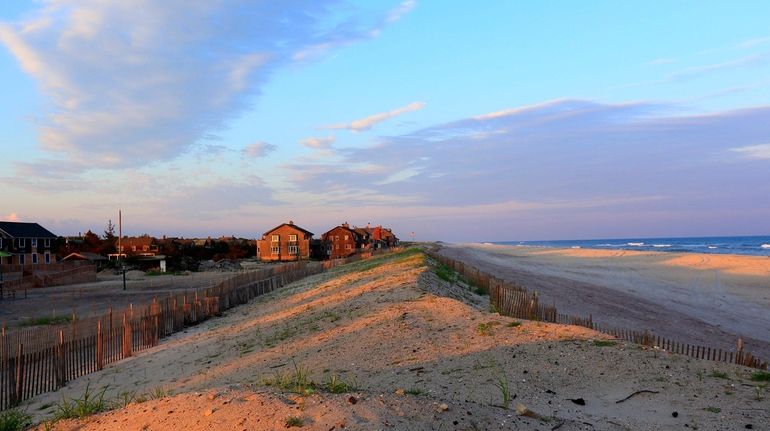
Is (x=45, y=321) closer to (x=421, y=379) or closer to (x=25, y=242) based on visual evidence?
(x=421, y=379)

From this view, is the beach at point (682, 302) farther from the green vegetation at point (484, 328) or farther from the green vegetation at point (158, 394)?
the green vegetation at point (158, 394)

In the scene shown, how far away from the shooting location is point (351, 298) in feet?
65.6

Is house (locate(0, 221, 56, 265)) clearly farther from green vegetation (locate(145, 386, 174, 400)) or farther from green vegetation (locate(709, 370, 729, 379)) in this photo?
green vegetation (locate(709, 370, 729, 379))

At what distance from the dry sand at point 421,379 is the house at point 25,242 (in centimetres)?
6403

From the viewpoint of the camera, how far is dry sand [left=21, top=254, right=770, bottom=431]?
6039 millimetres

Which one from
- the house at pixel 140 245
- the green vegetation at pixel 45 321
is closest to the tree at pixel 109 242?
the house at pixel 140 245

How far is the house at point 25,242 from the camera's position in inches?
2660

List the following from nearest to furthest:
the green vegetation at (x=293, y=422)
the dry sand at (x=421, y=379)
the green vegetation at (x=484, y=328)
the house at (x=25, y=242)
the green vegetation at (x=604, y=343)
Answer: the green vegetation at (x=293, y=422) < the dry sand at (x=421, y=379) < the green vegetation at (x=604, y=343) < the green vegetation at (x=484, y=328) < the house at (x=25, y=242)

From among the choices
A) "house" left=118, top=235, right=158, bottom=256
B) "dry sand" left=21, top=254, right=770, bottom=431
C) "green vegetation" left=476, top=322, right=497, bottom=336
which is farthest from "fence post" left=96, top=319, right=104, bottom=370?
"house" left=118, top=235, right=158, bottom=256

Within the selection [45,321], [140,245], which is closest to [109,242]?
[140,245]

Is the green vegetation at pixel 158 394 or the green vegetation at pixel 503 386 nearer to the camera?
the green vegetation at pixel 503 386

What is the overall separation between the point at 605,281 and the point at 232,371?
126ft

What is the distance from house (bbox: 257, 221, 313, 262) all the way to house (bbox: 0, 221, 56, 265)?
30252mm

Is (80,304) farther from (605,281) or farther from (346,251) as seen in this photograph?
(346,251)
